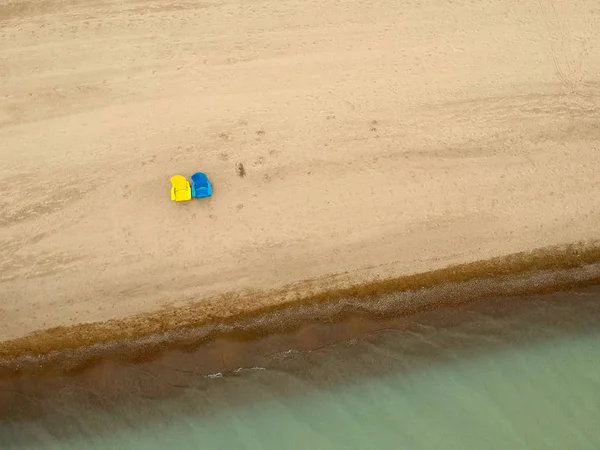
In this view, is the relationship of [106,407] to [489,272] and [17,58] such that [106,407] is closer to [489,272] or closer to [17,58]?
[17,58]

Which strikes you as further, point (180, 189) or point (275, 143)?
point (275, 143)

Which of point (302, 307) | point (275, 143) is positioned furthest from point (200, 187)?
point (302, 307)

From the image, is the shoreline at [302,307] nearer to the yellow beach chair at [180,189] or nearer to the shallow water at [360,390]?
the shallow water at [360,390]

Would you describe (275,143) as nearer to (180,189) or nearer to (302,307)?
(180,189)

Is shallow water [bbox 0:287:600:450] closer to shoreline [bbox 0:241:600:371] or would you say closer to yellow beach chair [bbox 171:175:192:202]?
shoreline [bbox 0:241:600:371]

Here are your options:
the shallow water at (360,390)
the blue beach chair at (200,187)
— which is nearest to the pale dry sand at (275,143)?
the blue beach chair at (200,187)
